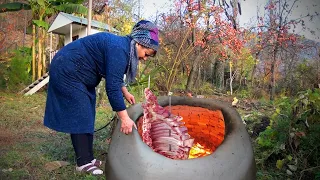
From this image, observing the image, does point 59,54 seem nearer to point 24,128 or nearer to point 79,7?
point 24,128

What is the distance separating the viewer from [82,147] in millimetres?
2477

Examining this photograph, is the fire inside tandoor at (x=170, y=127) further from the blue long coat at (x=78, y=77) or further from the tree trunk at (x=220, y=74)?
the tree trunk at (x=220, y=74)

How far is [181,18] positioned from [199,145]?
9.41 m

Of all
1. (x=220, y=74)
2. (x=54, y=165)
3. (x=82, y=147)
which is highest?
(x=82, y=147)

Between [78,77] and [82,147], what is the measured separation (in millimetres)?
641

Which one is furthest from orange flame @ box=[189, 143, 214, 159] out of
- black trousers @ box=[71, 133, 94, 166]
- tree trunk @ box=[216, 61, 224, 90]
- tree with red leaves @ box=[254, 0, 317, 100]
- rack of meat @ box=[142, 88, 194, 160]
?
tree trunk @ box=[216, 61, 224, 90]

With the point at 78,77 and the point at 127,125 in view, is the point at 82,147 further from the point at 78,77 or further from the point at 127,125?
the point at 127,125

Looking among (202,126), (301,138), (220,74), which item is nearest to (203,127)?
(202,126)

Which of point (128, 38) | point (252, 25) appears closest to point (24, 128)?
point (128, 38)

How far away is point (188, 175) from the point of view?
1354mm

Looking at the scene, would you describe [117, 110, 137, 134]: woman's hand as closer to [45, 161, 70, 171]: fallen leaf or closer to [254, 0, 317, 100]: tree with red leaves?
[45, 161, 70, 171]: fallen leaf

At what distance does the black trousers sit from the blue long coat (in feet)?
0.31

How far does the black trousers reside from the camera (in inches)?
96.3

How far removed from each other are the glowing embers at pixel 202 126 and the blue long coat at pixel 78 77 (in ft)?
1.85
